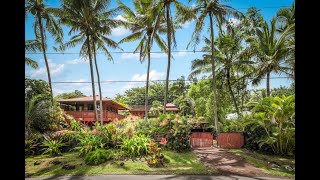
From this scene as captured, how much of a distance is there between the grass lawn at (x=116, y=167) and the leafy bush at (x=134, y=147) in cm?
60

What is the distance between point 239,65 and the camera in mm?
18781

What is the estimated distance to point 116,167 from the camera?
9.15 metres

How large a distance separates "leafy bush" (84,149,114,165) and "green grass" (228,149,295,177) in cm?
575

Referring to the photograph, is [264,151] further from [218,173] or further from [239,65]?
[239,65]

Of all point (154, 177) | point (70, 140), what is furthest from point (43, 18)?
point (154, 177)

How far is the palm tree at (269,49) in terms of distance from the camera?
49.9 feet

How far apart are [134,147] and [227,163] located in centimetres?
388

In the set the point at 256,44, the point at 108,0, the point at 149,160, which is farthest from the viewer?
the point at 108,0

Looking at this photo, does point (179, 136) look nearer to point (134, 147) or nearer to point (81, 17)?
point (134, 147)

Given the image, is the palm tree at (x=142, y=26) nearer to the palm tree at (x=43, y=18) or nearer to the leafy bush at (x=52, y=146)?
the palm tree at (x=43, y=18)

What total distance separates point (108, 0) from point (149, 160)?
44.6 feet

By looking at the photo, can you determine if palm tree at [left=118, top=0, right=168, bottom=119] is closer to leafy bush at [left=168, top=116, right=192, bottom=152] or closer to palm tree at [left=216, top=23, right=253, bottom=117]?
palm tree at [left=216, top=23, right=253, bottom=117]

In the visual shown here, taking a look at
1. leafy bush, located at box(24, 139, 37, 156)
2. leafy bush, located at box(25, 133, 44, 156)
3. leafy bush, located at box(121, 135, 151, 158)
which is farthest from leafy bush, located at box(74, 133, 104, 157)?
leafy bush, located at box(24, 139, 37, 156)
